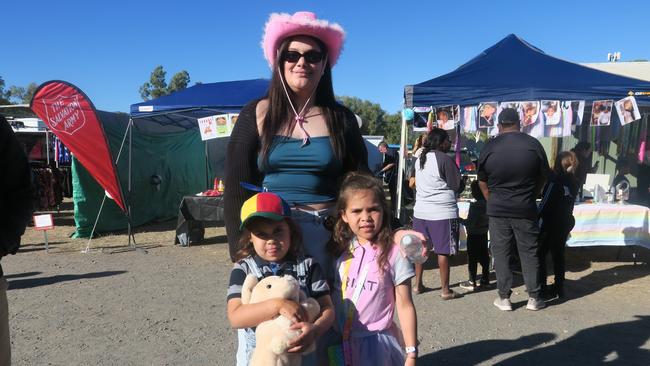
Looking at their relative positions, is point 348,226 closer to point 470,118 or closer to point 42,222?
point 470,118

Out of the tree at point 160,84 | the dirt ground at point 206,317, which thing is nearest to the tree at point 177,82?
the tree at point 160,84

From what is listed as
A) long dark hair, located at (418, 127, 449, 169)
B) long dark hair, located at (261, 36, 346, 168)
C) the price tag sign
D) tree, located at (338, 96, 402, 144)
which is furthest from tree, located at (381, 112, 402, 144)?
long dark hair, located at (261, 36, 346, 168)

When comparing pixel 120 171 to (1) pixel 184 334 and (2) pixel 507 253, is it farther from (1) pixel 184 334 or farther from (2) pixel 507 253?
(2) pixel 507 253

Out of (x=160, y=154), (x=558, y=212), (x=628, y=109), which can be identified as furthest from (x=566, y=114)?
(x=160, y=154)

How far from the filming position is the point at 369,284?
1841mm

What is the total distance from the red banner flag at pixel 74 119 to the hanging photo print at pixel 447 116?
4830mm

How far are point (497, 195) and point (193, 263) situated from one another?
426 centimetres

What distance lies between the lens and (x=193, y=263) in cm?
Answer: 657

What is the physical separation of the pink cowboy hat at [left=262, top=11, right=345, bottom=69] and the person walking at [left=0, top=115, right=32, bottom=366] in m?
1.04

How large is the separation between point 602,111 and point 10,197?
650 centimetres

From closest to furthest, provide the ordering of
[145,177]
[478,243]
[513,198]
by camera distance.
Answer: [513,198]
[478,243]
[145,177]

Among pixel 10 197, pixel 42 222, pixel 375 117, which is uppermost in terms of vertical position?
pixel 375 117

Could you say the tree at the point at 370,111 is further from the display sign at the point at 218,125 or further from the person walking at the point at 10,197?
the person walking at the point at 10,197

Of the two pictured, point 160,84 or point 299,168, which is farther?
point 160,84
